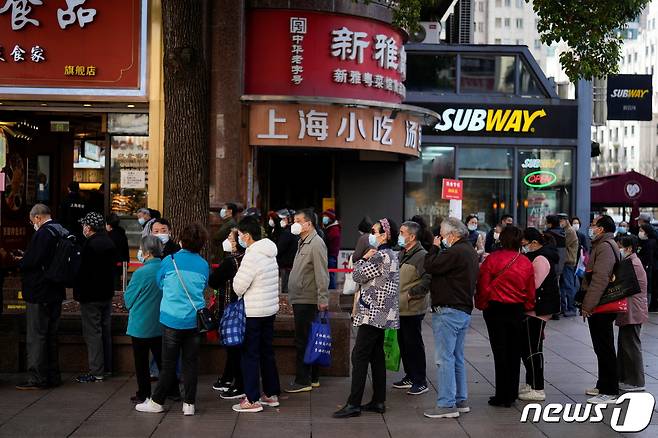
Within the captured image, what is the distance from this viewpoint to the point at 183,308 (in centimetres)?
852

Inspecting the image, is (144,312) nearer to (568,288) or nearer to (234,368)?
(234,368)

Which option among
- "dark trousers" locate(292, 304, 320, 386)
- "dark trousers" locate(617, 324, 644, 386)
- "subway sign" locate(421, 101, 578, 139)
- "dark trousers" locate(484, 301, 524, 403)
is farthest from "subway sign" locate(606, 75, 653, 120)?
"dark trousers" locate(292, 304, 320, 386)

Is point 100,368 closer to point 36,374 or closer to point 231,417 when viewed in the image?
point 36,374

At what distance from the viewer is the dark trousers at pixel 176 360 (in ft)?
28.2

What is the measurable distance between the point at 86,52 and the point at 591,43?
9.47 m

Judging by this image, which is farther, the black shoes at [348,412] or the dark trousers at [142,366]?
the dark trousers at [142,366]

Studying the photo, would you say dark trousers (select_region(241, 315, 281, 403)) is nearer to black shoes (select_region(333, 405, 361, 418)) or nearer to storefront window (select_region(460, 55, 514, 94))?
black shoes (select_region(333, 405, 361, 418))

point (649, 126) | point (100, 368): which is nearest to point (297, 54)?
point (100, 368)

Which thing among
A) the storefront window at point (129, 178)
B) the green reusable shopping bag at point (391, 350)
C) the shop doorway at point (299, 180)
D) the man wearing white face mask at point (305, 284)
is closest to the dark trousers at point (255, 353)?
the man wearing white face mask at point (305, 284)

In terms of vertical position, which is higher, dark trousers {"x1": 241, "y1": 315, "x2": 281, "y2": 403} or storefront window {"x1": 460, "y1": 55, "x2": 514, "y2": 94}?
storefront window {"x1": 460, "y1": 55, "x2": 514, "y2": 94}

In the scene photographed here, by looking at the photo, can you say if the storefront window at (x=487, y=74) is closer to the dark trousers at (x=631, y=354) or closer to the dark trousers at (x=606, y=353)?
the dark trousers at (x=631, y=354)

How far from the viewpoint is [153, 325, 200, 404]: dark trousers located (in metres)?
8.59

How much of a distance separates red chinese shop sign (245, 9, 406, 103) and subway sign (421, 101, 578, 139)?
601 centimetres

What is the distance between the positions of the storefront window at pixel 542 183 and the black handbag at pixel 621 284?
1555 centimetres
